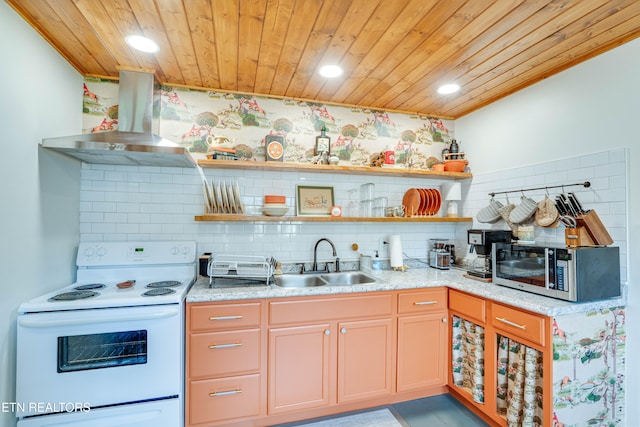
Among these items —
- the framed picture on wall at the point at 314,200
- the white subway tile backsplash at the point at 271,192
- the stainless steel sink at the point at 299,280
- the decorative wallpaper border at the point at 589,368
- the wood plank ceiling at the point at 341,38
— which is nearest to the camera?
the wood plank ceiling at the point at 341,38

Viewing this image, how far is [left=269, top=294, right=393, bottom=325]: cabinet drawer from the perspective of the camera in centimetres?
188

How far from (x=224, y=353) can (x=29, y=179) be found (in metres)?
1.52

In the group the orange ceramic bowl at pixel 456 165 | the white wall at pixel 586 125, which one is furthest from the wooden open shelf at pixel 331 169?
the white wall at pixel 586 125

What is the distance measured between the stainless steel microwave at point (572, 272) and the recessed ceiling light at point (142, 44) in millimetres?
2742

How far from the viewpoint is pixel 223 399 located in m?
1.78

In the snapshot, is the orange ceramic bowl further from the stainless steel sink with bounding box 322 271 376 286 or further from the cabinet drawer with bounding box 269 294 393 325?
the cabinet drawer with bounding box 269 294 393 325

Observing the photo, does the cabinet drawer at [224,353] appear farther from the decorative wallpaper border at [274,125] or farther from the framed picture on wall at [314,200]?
the decorative wallpaper border at [274,125]

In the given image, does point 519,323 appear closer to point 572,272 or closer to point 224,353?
point 572,272

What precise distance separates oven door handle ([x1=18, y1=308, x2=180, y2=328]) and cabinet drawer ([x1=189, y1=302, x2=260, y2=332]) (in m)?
0.14

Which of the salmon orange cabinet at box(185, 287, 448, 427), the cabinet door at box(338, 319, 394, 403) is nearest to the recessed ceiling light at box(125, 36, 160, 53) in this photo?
the salmon orange cabinet at box(185, 287, 448, 427)

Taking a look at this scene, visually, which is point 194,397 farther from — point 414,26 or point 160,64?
point 414,26

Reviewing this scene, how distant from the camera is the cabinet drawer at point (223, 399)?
1.74m

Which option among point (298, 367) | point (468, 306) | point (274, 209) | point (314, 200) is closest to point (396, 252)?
point (468, 306)

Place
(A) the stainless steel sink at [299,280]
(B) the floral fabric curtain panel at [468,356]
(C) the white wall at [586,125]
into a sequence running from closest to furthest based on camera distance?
(C) the white wall at [586,125] → (B) the floral fabric curtain panel at [468,356] → (A) the stainless steel sink at [299,280]
